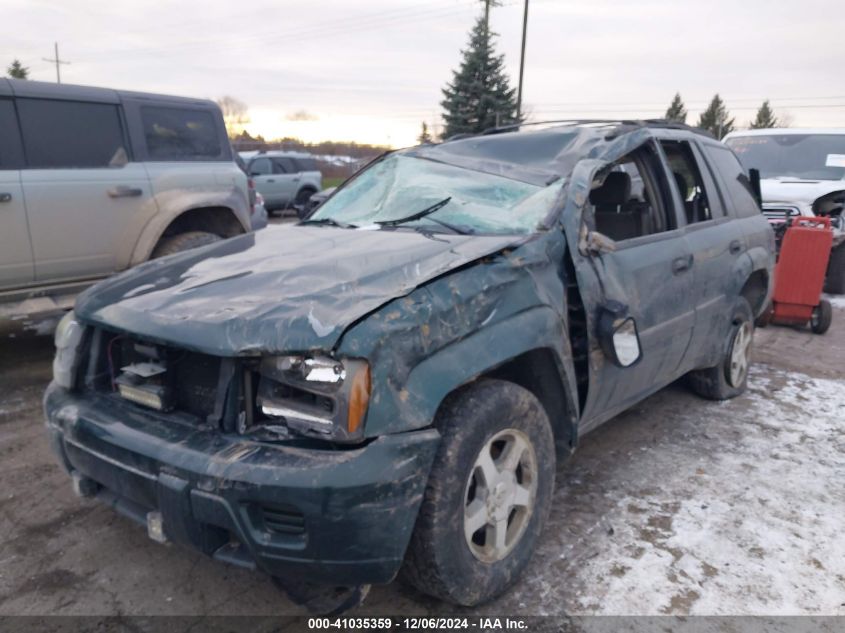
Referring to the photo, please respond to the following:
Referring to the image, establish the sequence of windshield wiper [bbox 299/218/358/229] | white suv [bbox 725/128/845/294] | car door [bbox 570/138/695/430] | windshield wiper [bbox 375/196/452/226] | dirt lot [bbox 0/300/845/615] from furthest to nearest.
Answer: white suv [bbox 725/128/845/294]
windshield wiper [bbox 299/218/358/229]
windshield wiper [bbox 375/196/452/226]
car door [bbox 570/138/695/430]
dirt lot [bbox 0/300/845/615]

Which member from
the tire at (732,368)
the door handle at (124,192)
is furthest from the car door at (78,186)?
the tire at (732,368)

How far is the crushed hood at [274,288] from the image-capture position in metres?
2.11

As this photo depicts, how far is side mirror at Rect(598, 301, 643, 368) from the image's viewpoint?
9.50ft

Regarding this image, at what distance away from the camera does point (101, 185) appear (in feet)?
17.9

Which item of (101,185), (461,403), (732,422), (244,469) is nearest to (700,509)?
(732,422)

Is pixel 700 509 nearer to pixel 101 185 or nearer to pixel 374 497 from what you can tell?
pixel 374 497

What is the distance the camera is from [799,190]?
857 centimetres

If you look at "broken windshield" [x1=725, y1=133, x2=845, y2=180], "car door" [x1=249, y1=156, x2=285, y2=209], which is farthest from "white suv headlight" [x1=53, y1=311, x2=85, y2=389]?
"car door" [x1=249, y1=156, x2=285, y2=209]

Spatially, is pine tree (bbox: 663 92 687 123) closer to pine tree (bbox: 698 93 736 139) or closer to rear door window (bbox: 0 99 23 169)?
pine tree (bbox: 698 93 736 139)

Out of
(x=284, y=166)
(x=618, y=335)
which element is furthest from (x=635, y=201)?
(x=284, y=166)

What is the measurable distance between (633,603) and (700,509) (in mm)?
916

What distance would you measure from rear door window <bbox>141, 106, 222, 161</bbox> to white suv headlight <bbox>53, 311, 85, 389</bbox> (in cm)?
368

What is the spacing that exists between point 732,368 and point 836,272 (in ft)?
17.7

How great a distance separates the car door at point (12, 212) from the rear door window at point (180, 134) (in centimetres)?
109
